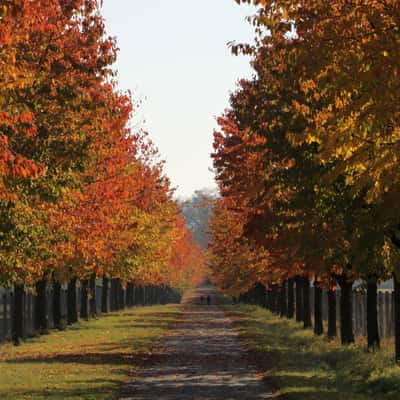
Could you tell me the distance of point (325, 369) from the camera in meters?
26.8

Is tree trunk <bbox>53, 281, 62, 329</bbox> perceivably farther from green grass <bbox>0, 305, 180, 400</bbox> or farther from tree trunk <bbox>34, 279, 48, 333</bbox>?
tree trunk <bbox>34, 279, 48, 333</bbox>

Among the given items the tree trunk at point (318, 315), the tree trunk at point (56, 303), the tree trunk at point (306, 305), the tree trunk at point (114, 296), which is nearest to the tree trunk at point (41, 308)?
the tree trunk at point (56, 303)

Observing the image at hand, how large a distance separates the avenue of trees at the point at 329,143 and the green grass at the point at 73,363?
19.8 feet

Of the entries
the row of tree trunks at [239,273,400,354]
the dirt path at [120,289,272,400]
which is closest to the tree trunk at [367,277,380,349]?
the row of tree trunks at [239,273,400,354]

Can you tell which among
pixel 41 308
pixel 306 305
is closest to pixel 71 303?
pixel 41 308

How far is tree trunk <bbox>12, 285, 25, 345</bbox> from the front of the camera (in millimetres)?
40094

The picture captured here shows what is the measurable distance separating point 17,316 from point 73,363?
11875mm

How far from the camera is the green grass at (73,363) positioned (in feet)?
72.0

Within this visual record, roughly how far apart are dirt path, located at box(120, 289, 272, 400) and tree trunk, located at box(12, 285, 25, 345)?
19.7 ft

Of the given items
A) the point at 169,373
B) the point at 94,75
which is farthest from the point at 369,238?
the point at 94,75

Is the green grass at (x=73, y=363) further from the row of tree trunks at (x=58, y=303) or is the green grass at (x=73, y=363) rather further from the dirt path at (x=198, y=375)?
the row of tree trunks at (x=58, y=303)

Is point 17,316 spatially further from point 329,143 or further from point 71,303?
point 329,143

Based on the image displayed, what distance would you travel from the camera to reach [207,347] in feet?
122

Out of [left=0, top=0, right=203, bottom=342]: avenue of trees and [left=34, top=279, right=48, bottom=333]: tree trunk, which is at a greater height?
[left=0, top=0, right=203, bottom=342]: avenue of trees
